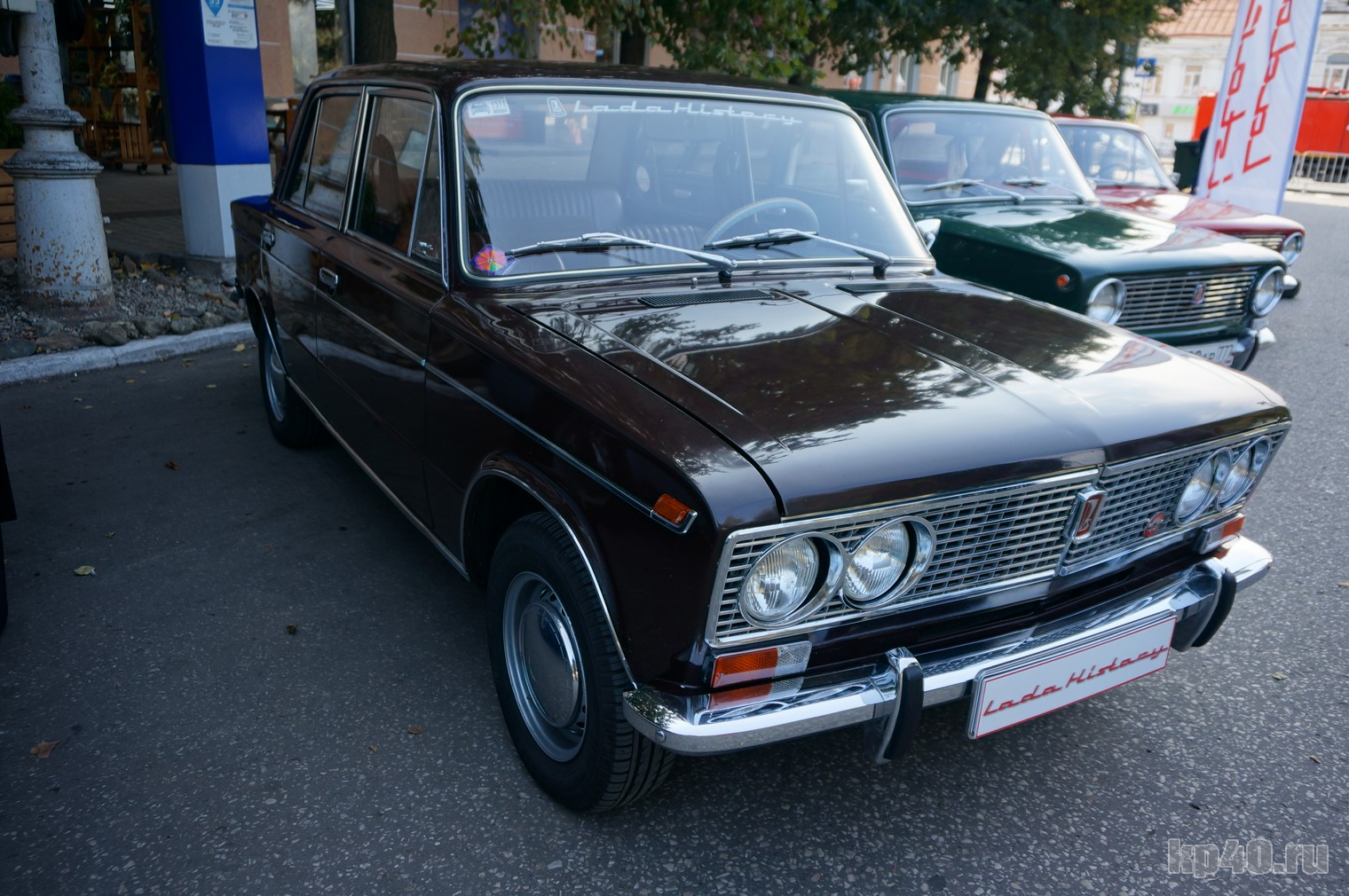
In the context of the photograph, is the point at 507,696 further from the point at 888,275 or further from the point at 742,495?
the point at 888,275

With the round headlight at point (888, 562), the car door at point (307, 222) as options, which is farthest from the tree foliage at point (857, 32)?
the round headlight at point (888, 562)

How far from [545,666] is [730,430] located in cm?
87

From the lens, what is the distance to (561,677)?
2473mm

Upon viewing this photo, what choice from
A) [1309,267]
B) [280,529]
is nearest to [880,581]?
[280,529]

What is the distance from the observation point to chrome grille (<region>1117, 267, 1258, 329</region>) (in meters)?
5.40

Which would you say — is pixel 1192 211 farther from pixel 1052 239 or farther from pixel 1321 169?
pixel 1321 169

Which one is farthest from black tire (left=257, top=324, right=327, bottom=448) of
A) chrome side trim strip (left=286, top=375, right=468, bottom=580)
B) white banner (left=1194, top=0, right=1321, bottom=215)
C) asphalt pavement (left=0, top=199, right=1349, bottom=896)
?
white banner (left=1194, top=0, right=1321, bottom=215)

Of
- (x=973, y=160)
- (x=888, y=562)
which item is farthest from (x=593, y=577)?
(x=973, y=160)

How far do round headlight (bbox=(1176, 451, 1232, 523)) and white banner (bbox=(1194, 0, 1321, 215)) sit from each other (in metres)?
9.20

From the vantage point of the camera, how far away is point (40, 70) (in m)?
6.53

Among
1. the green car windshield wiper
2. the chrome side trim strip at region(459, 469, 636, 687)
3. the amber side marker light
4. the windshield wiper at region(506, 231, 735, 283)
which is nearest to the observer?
the amber side marker light

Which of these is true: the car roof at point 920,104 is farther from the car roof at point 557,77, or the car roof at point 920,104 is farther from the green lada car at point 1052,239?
the car roof at point 557,77

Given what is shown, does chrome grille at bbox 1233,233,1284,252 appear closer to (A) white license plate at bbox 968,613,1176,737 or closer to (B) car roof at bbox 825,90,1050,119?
(B) car roof at bbox 825,90,1050,119

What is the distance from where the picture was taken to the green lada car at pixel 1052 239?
5285 millimetres
